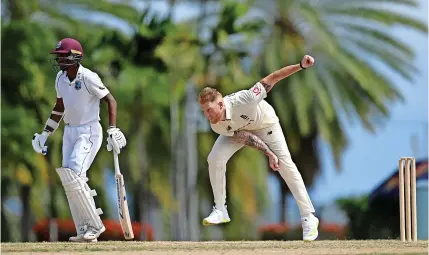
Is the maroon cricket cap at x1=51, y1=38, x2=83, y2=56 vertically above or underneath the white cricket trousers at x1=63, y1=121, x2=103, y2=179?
above

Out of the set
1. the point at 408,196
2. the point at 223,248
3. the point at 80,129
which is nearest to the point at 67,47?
the point at 80,129

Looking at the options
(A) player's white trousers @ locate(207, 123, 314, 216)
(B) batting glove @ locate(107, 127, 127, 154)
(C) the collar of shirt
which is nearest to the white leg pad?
(B) batting glove @ locate(107, 127, 127, 154)

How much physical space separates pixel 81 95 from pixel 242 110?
5.55 ft

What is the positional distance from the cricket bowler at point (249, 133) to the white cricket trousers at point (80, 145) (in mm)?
1225

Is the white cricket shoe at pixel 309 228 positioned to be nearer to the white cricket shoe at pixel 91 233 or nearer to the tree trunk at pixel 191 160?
A: the white cricket shoe at pixel 91 233

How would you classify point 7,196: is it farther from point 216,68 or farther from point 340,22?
point 340,22

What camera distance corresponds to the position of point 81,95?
12016 millimetres

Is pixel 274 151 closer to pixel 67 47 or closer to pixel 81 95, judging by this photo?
pixel 81 95

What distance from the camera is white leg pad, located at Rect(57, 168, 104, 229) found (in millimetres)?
11977

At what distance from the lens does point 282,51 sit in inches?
1212

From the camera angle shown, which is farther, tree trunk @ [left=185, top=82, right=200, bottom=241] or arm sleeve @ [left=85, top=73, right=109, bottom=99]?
tree trunk @ [left=185, top=82, right=200, bottom=241]

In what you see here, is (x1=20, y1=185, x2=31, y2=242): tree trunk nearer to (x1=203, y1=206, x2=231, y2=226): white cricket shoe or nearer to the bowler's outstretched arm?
(x1=203, y1=206, x2=231, y2=226): white cricket shoe

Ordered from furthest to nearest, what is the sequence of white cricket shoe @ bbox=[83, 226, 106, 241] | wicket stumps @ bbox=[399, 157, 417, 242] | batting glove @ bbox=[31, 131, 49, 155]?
batting glove @ bbox=[31, 131, 49, 155]
wicket stumps @ bbox=[399, 157, 417, 242]
white cricket shoe @ bbox=[83, 226, 106, 241]

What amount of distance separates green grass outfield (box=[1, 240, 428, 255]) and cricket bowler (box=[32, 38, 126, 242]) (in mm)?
349
